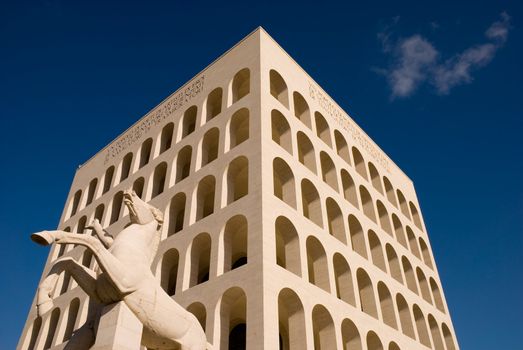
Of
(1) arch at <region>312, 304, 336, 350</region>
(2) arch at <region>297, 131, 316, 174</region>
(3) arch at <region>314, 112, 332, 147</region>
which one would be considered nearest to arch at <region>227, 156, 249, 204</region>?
(2) arch at <region>297, 131, 316, 174</region>

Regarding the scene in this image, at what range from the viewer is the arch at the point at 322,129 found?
2795 centimetres

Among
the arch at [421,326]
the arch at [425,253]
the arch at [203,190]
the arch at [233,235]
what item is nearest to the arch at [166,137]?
the arch at [203,190]

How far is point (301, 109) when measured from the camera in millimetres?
26922

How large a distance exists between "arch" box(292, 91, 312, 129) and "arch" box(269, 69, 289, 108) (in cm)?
117

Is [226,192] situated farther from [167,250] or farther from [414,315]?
[414,315]

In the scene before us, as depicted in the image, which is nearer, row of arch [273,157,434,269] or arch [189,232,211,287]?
arch [189,232,211,287]

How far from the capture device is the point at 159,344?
7.43 metres

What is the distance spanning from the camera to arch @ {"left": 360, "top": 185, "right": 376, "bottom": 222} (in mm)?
29062

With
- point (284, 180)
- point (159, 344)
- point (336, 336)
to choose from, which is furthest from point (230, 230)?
point (159, 344)

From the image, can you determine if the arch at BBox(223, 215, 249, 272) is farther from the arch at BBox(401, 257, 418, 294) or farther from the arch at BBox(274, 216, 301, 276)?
the arch at BBox(401, 257, 418, 294)

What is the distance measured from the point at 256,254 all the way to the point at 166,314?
955cm

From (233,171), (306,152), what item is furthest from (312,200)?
(233,171)

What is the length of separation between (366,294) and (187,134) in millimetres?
14356

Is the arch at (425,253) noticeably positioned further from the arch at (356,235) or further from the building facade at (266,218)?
the arch at (356,235)
